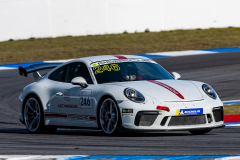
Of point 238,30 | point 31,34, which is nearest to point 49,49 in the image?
point 31,34

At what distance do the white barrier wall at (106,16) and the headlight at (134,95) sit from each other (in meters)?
18.3

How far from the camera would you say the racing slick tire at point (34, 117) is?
8.41m

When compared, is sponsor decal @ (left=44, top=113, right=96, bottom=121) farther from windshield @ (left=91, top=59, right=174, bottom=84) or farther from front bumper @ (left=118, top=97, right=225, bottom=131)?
Answer: front bumper @ (left=118, top=97, right=225, bottom=131)

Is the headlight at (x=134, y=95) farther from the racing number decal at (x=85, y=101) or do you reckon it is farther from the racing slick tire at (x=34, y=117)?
the racing slick tire at (x=34, y=117)

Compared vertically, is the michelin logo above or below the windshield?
below

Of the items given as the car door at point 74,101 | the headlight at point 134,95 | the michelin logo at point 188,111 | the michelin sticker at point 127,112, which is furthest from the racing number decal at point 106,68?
the michelin logo at point 188,111

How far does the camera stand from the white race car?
271 inches

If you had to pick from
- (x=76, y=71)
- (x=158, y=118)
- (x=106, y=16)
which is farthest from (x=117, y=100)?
(x=106, y=16)

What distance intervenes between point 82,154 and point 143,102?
1.66 m

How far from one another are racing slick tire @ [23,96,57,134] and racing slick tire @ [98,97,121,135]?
4.88 ft

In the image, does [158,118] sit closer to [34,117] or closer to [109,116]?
[109,116]

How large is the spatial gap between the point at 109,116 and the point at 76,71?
4.39 feet

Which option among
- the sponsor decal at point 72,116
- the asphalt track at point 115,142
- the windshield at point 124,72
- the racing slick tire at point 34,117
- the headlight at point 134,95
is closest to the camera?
the asphalt track at point 115,142

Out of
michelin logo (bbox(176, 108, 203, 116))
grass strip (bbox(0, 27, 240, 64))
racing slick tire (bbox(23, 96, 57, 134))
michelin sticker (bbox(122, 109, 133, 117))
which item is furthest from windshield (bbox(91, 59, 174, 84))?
grass strip (bbox(0, 27, 240, 64))
